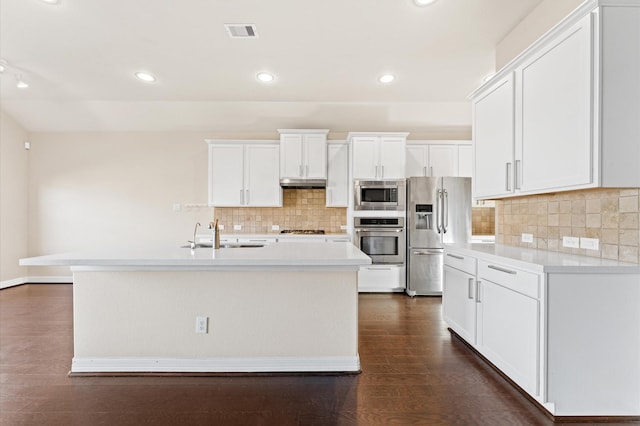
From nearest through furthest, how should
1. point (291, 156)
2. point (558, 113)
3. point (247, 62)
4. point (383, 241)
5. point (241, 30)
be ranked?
1. point (558, 113)
2. point (241, 30)
3. point (247, 62)
4. point (383, 241)
5. point (291, 156)

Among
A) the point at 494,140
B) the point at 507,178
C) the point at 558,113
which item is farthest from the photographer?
the point at 494,140

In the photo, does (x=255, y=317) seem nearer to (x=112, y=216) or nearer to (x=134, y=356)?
(x=134, y=356)

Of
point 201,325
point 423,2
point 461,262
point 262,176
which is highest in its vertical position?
point 423,2

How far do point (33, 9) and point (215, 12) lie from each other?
1.71 meters

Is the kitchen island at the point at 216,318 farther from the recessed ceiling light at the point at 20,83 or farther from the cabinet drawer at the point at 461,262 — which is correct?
the recessed ceiling light at the point at 20,83

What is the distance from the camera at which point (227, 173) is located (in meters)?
5.21

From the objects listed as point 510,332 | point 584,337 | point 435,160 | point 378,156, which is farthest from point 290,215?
point 584,337

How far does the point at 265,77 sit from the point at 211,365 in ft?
11.0

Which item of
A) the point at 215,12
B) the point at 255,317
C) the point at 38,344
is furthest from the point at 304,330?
the point at 215,12

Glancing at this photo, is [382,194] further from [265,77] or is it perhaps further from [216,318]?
[216,318]

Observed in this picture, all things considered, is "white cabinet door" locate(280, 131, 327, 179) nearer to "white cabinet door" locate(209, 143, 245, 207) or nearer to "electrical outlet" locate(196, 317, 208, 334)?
"white cabinet door" locate(209, 143, 245, 207)

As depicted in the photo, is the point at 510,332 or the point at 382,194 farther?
the point at 382,194

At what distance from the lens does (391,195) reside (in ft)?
16.2

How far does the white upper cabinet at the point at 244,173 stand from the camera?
5199 millimetres
